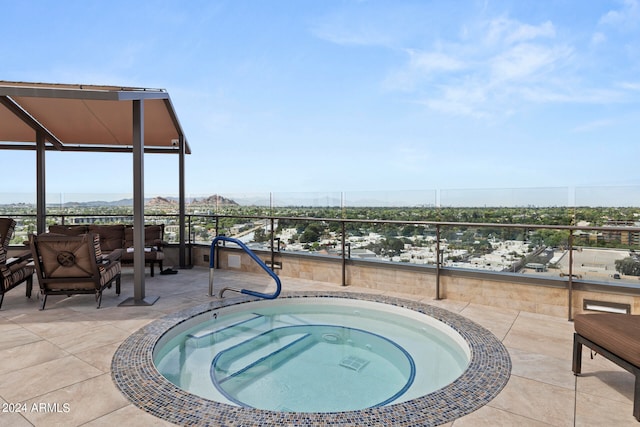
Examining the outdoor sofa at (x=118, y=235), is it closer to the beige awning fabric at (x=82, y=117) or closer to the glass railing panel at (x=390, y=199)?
the beige awning fabric at (x=82, y=117)

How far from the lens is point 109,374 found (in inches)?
115

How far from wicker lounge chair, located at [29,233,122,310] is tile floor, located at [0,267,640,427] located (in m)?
0.27

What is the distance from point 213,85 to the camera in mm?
17172

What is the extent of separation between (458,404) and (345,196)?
4966 mm

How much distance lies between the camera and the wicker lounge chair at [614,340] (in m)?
2.32

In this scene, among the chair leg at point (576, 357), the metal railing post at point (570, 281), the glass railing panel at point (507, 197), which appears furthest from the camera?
the glass railing panel at point (507, 197)

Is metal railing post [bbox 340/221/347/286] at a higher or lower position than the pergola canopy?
lower

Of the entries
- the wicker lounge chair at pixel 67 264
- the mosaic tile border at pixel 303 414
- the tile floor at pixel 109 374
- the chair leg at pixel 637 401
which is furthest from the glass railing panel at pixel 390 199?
the chair leg at pixel 637 401

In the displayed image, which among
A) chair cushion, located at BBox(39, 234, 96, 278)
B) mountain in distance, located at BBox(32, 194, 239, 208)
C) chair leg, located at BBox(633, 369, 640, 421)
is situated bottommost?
chair leg, located at BBox(633, 369, 640, 421)

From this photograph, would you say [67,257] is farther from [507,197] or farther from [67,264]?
[507,197]

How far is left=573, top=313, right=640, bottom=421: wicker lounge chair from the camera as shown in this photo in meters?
2.32

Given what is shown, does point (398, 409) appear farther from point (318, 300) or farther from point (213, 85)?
point (213, 85)

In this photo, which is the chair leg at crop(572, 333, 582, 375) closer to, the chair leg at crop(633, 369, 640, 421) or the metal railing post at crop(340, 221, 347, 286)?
the chair leg at crop(633, 369, 640, 421)

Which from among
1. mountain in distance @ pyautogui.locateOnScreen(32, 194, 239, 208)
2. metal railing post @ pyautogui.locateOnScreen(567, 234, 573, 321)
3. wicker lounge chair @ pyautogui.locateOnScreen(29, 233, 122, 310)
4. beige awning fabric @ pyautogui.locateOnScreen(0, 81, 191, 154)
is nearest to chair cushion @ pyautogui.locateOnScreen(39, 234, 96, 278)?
wicker lounge chair @ pyautogui.locateOnScreen(29, 233, 122, 310)
